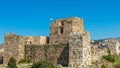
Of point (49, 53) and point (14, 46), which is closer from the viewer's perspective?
point (49, 53)

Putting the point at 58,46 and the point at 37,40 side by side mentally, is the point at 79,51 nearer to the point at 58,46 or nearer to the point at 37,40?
the point at 58,46

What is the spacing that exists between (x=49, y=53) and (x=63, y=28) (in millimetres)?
7228

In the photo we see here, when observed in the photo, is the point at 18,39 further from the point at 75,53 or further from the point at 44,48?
the point at 75,53

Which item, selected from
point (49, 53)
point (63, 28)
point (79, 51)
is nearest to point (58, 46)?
point (49, 53)

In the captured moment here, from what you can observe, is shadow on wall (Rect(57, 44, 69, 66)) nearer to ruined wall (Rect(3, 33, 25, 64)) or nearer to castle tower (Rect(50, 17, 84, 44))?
ruined wall (Rect(3, 33, 25, 64))

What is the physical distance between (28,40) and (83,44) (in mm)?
Result: 13633

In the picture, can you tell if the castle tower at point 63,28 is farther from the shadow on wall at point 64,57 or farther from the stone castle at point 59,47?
the shadow on wall at point 64,57

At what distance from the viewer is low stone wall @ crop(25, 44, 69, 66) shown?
3575 centimetres

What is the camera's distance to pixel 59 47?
119 feet

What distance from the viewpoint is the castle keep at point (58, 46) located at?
1335 inches

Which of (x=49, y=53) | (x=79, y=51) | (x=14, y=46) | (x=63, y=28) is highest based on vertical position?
(x=63, y=28)

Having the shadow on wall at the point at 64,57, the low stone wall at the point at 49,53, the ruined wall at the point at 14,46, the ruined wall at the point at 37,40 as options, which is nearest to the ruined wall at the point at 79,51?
the shadow on wall at the point at 64,57

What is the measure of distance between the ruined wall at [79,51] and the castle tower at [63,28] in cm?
766

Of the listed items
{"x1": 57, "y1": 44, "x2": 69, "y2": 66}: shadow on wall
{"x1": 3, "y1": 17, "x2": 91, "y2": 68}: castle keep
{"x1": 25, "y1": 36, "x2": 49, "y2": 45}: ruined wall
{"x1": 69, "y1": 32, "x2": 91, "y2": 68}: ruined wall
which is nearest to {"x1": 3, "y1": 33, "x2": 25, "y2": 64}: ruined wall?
{"x1": 3, "y1": 17, "x2": 91, "y2": 68}: castle keep
